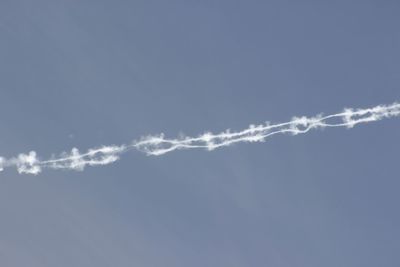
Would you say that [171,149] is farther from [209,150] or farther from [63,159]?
[63,159]

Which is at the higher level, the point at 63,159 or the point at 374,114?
the point at 374,114

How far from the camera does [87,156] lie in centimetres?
6050

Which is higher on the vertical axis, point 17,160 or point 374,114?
point 374,114

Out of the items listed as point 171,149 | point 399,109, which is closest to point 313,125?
point 399,109

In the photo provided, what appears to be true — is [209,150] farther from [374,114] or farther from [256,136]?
[374,114]

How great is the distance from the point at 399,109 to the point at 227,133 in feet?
40.2

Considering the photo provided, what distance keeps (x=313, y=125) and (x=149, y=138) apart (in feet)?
38.9

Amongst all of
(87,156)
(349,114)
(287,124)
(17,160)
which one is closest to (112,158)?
(87,156)

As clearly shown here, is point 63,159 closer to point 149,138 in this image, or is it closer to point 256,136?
point 149,138

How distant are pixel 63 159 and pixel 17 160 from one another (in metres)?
3.41

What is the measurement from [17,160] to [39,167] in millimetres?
1683

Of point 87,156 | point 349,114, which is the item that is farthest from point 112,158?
point 349,114

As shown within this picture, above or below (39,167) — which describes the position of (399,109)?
above

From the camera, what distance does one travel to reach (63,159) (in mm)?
60406
